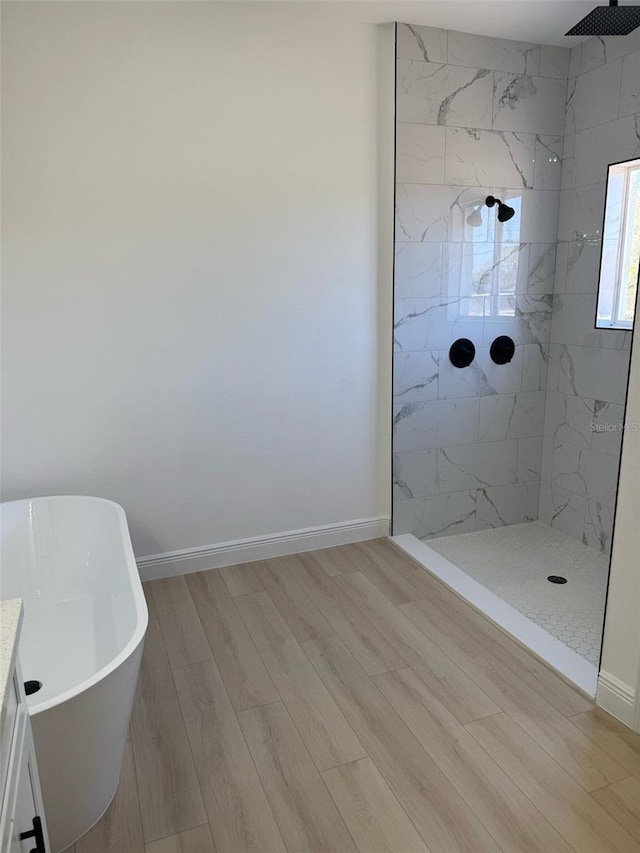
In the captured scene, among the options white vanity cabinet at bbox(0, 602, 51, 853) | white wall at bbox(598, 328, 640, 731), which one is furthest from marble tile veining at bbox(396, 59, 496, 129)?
white vanity cabinet at bbox(0, 602, 51, 853)

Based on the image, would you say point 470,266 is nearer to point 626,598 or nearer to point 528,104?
point 528,104

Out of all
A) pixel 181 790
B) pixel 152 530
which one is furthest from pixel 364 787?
pixel 152 530

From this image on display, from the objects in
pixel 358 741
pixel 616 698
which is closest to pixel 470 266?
pixel 616 698

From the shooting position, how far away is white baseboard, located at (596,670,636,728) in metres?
2.07

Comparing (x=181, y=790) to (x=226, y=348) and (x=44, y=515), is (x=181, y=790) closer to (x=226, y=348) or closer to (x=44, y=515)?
(x=44, y=515)

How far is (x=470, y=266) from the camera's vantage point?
343cm

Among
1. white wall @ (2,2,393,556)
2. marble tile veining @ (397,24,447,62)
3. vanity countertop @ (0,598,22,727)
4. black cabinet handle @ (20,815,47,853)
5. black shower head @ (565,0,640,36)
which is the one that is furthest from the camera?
marble tile veining @ (397,24,447,62)

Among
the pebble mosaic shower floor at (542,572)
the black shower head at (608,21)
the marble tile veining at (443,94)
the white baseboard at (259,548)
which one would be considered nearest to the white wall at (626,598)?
the pebble mosaic shower floor at (542,572)

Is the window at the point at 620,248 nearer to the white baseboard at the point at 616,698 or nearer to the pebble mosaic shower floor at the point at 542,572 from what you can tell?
the pebble mosaic shower floor at the point at 542,572

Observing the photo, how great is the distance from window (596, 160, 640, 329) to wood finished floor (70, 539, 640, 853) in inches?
70.0

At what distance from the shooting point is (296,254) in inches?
125

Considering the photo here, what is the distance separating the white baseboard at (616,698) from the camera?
2.07 meters

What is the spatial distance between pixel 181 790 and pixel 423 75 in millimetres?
3332

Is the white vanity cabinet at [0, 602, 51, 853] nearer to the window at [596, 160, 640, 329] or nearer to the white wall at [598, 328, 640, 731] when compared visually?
the white wall at [598, 328, 640, 731]
